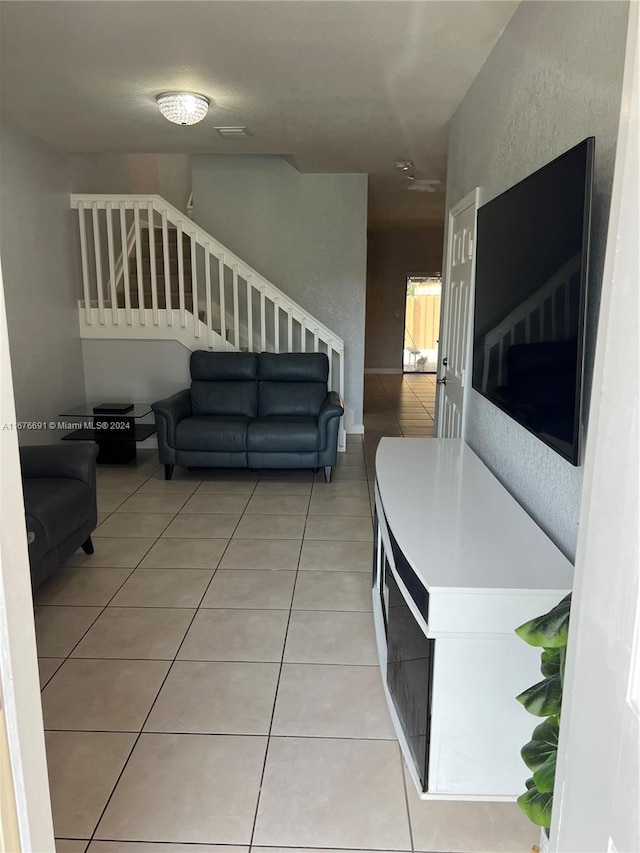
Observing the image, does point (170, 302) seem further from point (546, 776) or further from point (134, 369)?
point (546, 776)

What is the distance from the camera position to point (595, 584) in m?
0.88

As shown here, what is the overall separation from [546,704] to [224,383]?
4.24 metres

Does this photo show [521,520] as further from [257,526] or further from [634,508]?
[257,526]

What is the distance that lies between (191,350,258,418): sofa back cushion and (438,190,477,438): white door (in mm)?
1668

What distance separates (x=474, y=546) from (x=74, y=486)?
2172 mm

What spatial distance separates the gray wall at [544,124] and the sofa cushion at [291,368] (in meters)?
2.06

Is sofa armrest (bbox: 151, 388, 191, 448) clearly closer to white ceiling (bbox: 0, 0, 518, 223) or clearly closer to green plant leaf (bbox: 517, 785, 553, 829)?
white ceiling (bbox: 0, 0, 518, 223)

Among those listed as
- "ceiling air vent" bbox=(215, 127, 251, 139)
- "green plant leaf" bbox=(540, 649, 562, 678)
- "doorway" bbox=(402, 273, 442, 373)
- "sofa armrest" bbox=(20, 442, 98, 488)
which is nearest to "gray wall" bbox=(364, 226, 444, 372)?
"doorway" bbox=(402, 273, 442, 373)

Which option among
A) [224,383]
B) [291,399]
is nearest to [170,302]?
[224,383]

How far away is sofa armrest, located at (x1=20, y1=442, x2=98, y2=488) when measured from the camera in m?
3.22

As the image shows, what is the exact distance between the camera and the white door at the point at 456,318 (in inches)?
135

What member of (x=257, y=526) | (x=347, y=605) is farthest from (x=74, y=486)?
(x=347, y=605)

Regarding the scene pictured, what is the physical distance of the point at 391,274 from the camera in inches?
426

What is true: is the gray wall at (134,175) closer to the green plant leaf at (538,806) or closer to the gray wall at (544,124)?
the gray wall at (544,124)
